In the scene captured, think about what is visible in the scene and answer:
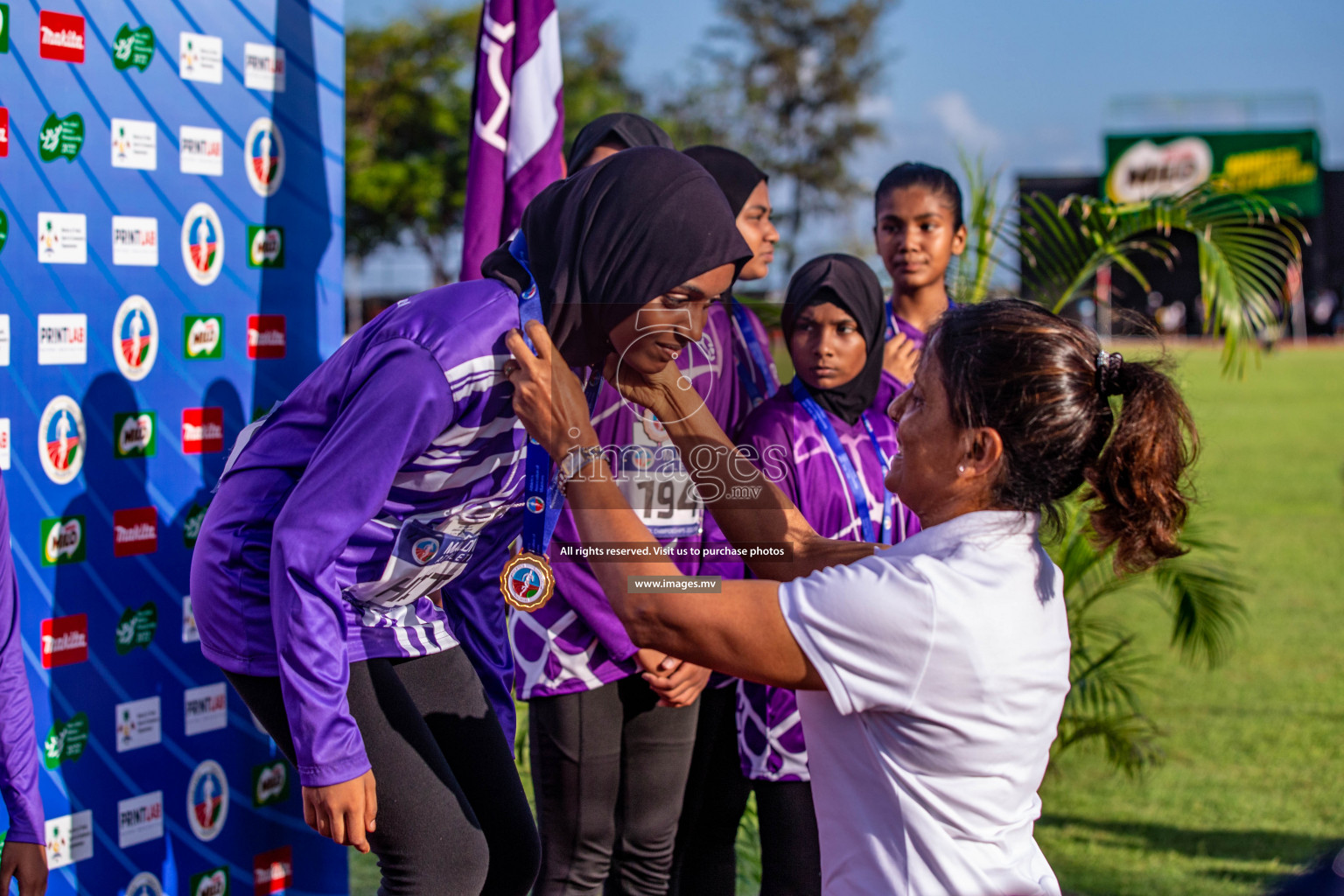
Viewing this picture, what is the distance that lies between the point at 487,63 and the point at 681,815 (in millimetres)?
2220

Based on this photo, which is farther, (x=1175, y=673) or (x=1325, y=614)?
(x=1325, y=614)

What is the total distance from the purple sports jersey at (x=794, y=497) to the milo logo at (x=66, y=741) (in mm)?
1548

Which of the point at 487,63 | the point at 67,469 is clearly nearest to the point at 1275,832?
the point at 487,63

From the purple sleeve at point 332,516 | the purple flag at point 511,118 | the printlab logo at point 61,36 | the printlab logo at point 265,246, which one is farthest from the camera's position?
the purple flag at point 511,118

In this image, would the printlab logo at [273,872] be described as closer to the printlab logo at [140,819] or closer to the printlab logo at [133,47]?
the printlab logo at [140,819]

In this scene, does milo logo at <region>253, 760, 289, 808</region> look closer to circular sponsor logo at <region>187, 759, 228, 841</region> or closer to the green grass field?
circular sponsor logo at <region>187, 759, 228, 841</region>

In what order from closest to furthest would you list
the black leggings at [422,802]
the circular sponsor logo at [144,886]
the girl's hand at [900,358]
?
the black leggings at [422,802], the circular sponsor logo at [144,886], the girl's hand at [900,358]

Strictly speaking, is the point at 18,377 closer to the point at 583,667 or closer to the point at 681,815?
the point at 583,667

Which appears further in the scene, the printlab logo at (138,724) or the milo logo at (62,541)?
the printlab logo at (138,724)

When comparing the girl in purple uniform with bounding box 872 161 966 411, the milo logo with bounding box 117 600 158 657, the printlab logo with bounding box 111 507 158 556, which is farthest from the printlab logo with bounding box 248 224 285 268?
the girl in purple uniform with bounding box 872 161 966 411

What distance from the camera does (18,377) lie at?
103 inches

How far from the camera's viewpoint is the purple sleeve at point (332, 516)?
173 cm

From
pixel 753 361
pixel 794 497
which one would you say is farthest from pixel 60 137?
pixel 794 497

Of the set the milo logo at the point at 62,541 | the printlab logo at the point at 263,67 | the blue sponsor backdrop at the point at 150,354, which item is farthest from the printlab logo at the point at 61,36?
the milo logo at the point at 62,541
